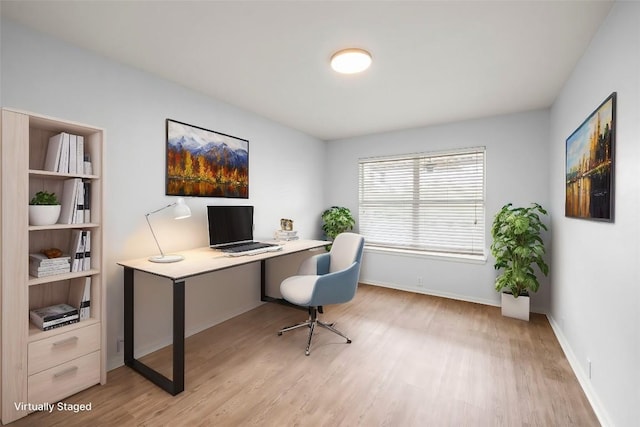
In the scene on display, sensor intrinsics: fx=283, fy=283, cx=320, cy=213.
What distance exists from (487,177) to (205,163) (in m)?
3.44

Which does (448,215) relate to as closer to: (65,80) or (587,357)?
(587,357)

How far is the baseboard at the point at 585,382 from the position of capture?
1647 mm

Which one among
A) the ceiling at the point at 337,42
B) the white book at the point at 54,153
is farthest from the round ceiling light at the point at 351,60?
the white book at the point at 54,153

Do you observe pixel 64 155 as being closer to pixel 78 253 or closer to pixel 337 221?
pixel 78 253

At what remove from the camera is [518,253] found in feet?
10.0

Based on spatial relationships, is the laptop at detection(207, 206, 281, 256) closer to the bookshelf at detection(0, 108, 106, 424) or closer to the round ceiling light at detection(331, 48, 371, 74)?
the bookshelf at detection(0, 108, 106, 424)

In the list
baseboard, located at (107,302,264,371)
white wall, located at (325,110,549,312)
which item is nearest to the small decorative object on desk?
baseboard, located at (107,302,264,371)

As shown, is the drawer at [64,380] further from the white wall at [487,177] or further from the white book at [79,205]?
the white wall at [487,177]

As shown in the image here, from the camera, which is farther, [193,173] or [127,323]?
[193,173]

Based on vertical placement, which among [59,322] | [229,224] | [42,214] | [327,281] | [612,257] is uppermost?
[42,214]

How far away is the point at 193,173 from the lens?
2.81 m

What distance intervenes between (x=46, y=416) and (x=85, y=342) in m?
0.41

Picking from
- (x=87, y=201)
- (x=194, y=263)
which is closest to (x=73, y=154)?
(x=87, y=201)

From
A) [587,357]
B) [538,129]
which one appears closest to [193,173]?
[587,357]
